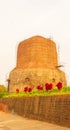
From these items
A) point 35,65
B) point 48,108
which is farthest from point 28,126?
point 35,65

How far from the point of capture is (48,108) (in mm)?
14820

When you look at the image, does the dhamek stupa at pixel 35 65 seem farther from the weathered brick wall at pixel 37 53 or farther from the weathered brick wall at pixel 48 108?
the weathered brick wall at pixel 48 108

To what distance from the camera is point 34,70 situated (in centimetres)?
4547

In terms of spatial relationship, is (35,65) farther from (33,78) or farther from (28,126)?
(28,126)

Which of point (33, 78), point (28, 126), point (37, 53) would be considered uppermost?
point (37, 53)

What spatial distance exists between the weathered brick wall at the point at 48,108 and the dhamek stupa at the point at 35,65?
22428 millimetres

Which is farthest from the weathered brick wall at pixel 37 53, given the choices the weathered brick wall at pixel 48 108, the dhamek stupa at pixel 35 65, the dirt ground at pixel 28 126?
the dirt ground at pixel 28 126

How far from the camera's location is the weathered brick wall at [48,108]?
12.2 meters

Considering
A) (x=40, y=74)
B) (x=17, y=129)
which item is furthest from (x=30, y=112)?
(x=40, y=74)

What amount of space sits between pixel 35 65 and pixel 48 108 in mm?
31407

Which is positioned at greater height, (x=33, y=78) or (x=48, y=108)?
(x=33, y=78)

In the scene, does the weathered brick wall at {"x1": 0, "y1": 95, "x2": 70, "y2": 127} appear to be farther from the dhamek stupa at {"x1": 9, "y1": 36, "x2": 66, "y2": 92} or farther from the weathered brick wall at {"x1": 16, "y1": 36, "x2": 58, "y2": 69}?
the weathered brick wall at {"x1": 16, "y1": 36, "x2": 58, "y2": 69}

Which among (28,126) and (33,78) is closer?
(28,126)

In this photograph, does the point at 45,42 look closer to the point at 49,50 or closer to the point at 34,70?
the point at 49,50
